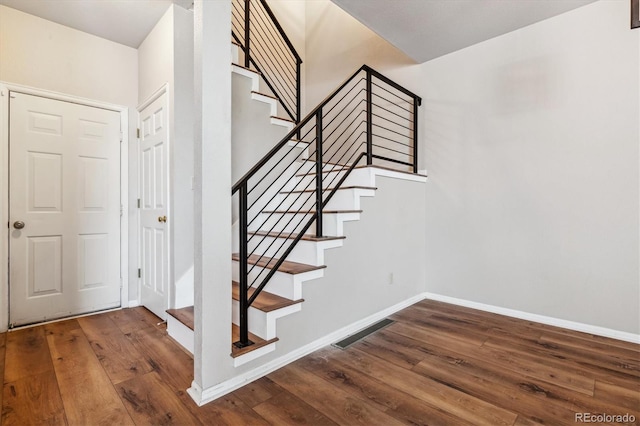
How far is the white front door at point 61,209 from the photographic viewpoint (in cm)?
275

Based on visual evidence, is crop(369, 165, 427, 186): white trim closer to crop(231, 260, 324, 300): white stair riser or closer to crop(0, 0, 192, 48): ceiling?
crop(231, 260, 324, 300): white stair riser

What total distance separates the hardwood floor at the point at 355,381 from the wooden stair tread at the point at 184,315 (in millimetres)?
196

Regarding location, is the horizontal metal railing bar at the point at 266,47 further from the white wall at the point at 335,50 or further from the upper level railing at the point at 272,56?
the white wall at the point at 335,50

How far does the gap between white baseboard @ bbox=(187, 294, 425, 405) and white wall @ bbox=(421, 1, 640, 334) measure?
123 centimetres

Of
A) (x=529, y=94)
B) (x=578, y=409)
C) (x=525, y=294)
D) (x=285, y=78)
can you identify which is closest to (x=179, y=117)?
(x=285, y=78)

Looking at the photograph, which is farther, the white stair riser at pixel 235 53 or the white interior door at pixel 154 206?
the white stair riser at pixel 235 53

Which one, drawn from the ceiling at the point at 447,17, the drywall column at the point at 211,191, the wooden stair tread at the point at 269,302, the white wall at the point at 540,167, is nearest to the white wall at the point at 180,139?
the wooden stair tread at the point at 269,302

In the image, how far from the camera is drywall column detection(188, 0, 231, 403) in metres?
1.68

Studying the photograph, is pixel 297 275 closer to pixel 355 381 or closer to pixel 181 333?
pixel 355 381

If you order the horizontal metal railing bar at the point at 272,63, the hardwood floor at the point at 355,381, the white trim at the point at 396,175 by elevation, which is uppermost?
the horizontal metal railing bar at the point at 272,63

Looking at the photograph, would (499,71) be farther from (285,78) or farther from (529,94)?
(285,78)

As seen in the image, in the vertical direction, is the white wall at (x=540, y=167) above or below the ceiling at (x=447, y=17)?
below

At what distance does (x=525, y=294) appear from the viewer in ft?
9.58

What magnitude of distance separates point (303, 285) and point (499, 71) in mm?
2785
